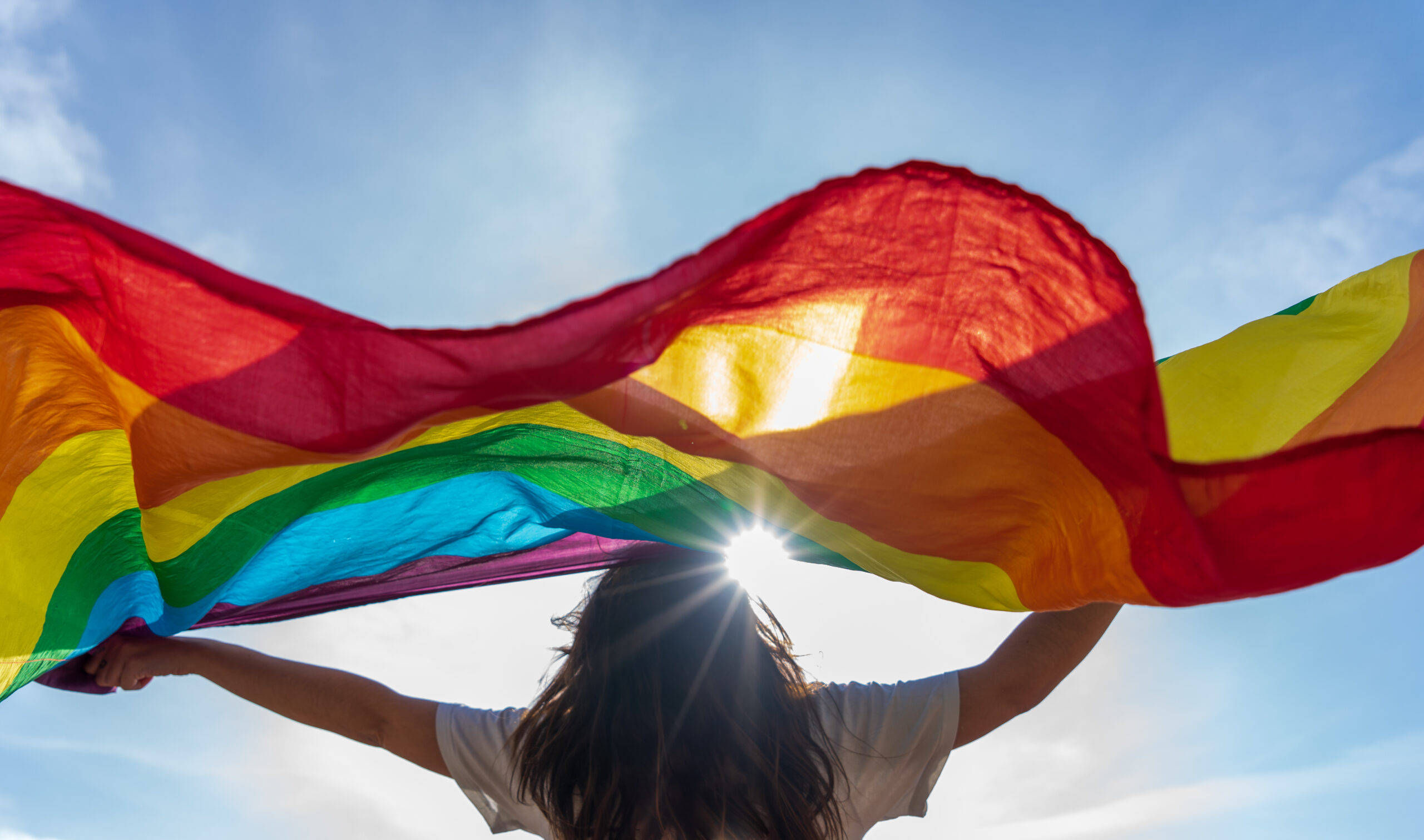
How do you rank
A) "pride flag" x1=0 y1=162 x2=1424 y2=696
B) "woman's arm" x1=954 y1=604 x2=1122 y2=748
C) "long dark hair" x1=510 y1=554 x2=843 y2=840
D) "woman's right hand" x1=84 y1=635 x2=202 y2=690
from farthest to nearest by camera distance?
1. "woman's right hand" x1=84 y1=635 x2=202 y2=690
2. "woman's arm" x1=954 y1=604 x2=1122 y2=748
3. "long dark hair" x1=510 y1=554 x2=843 y2=840
4. "pride flag" x1=0 y1=162 x2=1424 y2=696

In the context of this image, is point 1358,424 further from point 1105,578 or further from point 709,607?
point 709,607

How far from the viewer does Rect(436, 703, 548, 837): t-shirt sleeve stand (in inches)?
72.6

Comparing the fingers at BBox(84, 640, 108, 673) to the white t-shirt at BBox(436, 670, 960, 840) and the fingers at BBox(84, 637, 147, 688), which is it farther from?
the white t-shirt at BBox(436, 670, 960, 840)

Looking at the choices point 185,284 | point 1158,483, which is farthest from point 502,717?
point 1158,483

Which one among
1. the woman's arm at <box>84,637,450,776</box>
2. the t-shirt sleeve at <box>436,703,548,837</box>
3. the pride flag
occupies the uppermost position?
the pride flag

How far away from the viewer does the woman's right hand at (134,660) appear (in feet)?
7.02

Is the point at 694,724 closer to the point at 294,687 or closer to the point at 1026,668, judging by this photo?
the point at 1026,668

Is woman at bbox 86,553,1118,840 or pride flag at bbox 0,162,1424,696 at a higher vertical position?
pride flag at bbox 0,162,1424,696

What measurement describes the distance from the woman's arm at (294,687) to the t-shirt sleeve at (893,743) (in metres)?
0.88

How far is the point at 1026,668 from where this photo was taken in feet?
6.05

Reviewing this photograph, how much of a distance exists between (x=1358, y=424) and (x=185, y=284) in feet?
6.81

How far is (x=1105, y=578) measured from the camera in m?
1.54

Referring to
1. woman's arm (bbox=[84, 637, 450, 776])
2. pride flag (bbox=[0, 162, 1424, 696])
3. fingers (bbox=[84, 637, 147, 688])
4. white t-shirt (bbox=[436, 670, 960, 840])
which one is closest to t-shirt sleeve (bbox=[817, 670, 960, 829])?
white t-shirt (bbox=[436, 670, 960, 840])

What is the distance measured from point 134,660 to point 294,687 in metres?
0.51
